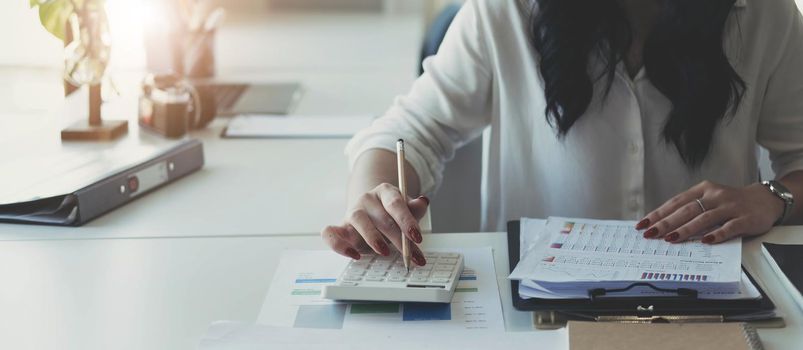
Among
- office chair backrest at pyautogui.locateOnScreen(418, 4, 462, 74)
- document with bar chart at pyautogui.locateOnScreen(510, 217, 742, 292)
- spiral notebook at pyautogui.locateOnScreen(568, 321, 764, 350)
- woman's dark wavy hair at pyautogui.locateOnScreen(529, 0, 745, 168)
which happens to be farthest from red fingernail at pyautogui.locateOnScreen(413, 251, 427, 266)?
office chair backrest at pyautogui.locateOnScreen(418, 4, 462, 74)

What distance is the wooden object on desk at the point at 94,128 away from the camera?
1.82 m

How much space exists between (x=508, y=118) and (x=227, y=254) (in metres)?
0.55

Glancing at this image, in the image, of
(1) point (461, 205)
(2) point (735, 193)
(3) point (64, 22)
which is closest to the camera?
(2) point (735, 193)

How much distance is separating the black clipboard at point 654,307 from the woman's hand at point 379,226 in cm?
18

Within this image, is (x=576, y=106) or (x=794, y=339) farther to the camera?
(x=576, y=106)

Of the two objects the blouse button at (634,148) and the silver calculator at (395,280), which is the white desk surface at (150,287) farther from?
the blouse button at (634,148)

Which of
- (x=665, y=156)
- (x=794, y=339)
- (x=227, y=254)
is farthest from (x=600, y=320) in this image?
(x=665, y=156)

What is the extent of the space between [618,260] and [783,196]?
356mm

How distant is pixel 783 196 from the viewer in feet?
4.29

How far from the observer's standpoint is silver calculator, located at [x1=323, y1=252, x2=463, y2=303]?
3.37 feet

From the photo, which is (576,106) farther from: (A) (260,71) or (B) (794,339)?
(A) (260,71)

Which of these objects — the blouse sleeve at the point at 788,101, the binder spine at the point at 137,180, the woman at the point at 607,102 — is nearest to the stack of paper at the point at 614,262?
the woman at the point at 607,102

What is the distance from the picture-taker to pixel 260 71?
2.59m

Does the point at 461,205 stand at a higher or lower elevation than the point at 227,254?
lower
